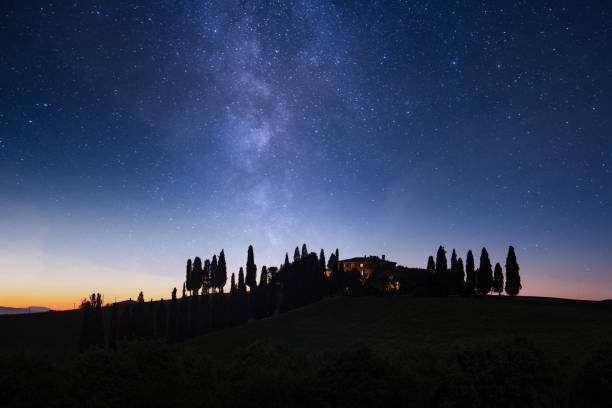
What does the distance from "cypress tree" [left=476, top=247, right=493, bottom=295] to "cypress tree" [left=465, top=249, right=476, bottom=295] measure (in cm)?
117

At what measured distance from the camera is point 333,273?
10081 cm

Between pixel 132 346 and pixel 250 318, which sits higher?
pixel 132 346

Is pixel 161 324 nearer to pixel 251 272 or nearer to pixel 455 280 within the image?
pixel 251 272

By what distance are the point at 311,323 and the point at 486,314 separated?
97.4ft

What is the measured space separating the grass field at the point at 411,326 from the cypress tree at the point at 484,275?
11.3ft

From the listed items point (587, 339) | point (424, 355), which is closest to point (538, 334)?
point (587, 339)

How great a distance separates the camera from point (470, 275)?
82.8 meters

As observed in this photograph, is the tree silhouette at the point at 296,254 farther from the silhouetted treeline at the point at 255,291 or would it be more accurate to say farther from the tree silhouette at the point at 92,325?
the tree silhouette at the point at 92,325

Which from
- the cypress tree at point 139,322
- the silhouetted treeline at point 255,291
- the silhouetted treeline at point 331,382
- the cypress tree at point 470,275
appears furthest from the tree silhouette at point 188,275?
the silhouetted treeline at point 331,382

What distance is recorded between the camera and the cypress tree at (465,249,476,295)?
8125 centimetres

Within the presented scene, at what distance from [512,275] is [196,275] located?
244 ft

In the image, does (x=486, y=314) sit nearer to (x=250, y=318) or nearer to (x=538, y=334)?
(x=538, y=334)

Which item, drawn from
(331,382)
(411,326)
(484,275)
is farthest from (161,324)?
(331,382)

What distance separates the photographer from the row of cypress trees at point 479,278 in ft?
254
